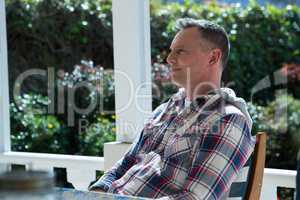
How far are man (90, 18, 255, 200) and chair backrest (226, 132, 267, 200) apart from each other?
0.06 m

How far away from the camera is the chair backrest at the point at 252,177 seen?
200 cm

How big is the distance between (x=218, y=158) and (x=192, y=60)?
1.61 feet

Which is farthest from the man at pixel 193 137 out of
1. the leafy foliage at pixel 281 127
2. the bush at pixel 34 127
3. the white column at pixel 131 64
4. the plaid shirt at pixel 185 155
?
the bush at pixel 34 127

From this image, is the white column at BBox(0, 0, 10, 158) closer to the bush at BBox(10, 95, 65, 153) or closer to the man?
the bush at BBox(10, 95, 65, 153)

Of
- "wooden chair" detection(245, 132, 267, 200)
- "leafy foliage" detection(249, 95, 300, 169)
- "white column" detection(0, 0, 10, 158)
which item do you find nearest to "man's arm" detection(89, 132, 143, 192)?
"wooden chair" detection(245, 132, 267, 200)

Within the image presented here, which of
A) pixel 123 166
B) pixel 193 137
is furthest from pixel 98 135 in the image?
pixel 193 137

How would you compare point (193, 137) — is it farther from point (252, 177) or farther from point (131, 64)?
point (131, 64)

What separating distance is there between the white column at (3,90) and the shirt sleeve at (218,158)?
196 centimetres

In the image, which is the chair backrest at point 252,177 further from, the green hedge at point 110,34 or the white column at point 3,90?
the green hedge at point 110,34

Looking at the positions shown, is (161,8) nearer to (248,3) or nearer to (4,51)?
(248,3)

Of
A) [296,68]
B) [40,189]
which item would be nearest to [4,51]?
[296,68]

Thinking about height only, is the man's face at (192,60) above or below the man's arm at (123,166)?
above

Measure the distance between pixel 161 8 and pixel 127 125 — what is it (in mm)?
1789

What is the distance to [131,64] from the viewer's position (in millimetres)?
3152
